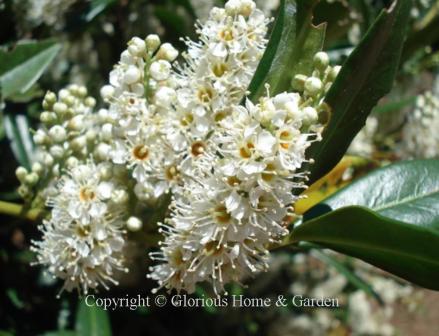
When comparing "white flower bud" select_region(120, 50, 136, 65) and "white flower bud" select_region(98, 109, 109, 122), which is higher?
"white flower bud" select_region(120, 50, 136, 65)

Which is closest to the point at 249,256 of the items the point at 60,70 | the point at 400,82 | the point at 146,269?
the point at 146,269

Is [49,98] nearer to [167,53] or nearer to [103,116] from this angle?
[103,116]

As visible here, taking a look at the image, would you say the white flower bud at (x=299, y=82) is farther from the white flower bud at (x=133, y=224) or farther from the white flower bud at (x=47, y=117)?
the white flower bud at (x=47, y=117)

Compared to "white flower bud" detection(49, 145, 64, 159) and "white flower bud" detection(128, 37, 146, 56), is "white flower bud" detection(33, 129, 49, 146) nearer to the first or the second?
"white flower bud" detection(49, 145, 64, 159)

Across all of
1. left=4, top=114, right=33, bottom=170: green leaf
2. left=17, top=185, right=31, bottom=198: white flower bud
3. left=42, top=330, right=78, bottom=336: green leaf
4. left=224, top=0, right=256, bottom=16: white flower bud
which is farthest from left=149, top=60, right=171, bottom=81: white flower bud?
left=42, top=330, right=78, bottom=336: green leaf

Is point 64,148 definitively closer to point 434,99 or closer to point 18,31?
point 18,31

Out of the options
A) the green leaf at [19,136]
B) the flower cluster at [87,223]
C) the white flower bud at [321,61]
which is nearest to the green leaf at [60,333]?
the green leaf at [19,136]
